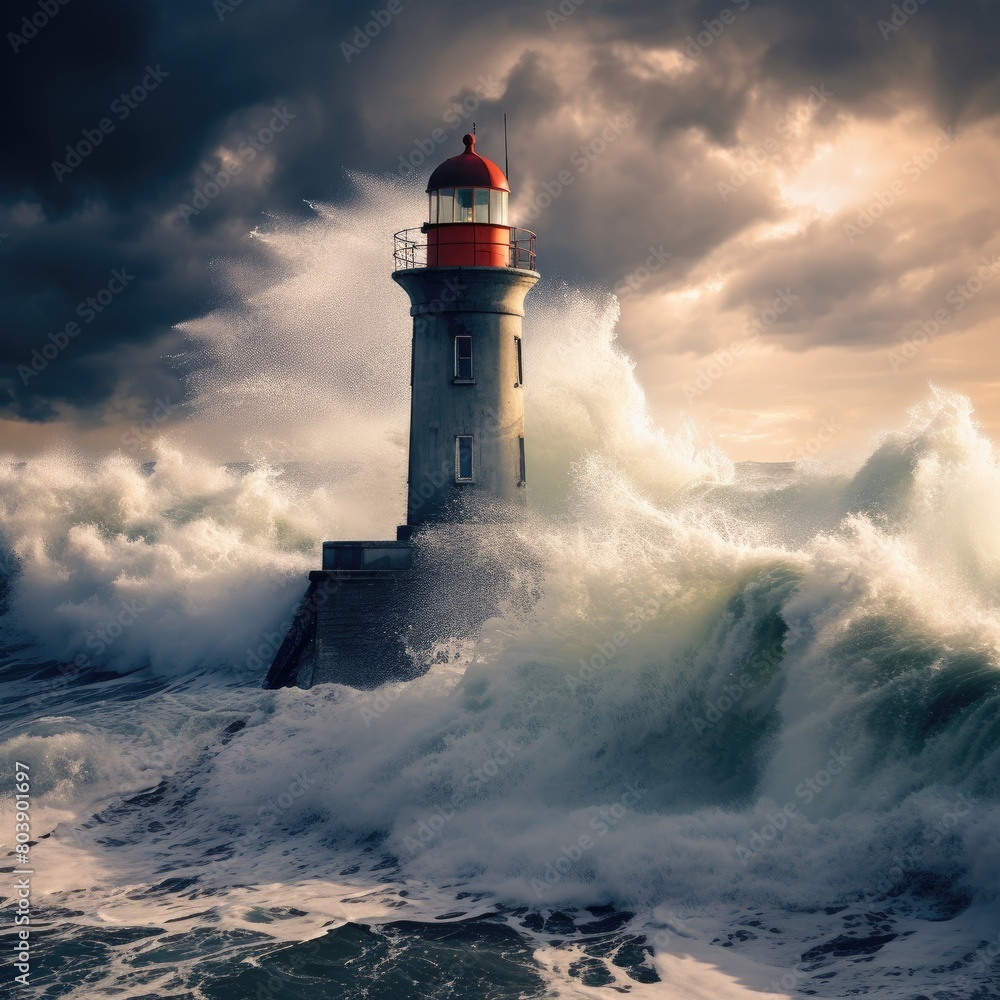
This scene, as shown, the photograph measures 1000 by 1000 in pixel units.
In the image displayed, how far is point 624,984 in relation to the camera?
18.3ft

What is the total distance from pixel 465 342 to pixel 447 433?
50.4 inches

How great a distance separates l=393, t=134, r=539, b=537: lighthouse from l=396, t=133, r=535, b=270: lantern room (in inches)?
0.5

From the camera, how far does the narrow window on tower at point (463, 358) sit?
14.1 meters

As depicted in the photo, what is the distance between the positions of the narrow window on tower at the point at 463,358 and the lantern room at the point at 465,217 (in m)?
1.04

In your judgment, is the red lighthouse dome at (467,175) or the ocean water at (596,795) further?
the red lighthouse dome at (467,175)

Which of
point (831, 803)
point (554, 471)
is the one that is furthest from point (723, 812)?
point (554, 471)

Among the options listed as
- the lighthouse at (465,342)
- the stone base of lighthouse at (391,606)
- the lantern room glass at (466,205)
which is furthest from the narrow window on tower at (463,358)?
the stone base of lighthouse at (391,606)

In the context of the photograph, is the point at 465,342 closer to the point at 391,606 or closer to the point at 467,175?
the point at 467,175

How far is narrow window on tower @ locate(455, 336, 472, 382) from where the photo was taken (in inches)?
554

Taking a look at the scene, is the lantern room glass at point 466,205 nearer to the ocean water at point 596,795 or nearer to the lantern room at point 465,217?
the lantern room at point 465,217

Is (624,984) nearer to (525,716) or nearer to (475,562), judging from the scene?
(525,716)

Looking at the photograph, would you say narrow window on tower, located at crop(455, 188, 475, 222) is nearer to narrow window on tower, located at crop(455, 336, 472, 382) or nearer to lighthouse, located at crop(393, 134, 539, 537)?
lighthouse, located at crop(393, 134, 539, 537)

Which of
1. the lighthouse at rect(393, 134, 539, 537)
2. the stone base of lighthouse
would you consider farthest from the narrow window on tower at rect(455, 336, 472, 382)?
the stone base of lighthouse

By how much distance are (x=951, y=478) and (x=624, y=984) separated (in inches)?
376
